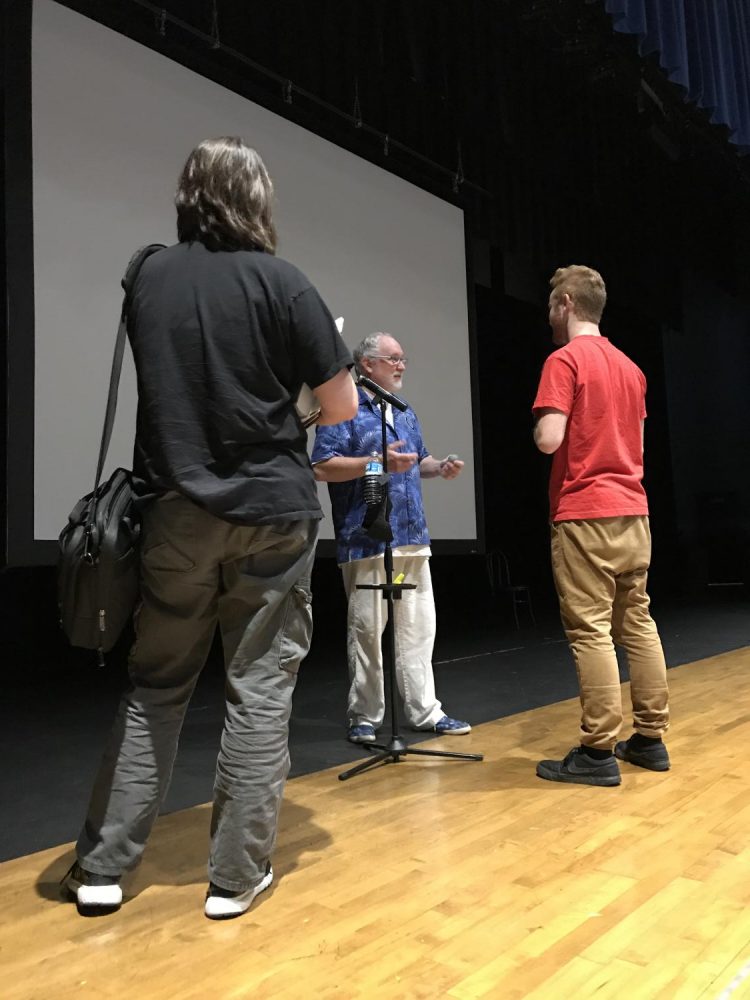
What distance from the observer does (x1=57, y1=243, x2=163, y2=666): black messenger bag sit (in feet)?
4.57

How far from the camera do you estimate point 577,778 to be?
2.08 m

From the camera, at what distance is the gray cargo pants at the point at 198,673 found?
1.38 m

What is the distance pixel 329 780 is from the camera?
85.0 inches

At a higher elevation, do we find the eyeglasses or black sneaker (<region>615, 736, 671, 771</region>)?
the eyeglasses

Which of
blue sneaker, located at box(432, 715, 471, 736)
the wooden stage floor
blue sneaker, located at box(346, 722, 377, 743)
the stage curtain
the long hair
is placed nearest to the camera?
the wooden stage floor

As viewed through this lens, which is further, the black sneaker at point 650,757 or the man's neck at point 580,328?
the man's neck at point 580,328

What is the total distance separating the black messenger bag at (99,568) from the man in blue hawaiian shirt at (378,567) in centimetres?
117

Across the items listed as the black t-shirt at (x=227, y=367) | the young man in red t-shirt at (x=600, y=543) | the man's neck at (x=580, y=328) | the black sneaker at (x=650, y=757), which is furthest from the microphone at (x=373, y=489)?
the black sneaker at (x=650, y=757)

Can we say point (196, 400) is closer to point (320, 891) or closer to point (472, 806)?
point (320, 891)

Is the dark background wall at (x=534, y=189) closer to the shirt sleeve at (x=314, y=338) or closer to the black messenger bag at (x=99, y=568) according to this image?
the black messenger bag at (x=99, y=568)

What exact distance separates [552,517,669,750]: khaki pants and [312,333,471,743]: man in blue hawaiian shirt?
56 cm

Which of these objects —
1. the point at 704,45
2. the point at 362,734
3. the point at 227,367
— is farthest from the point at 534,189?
the point at 227,367

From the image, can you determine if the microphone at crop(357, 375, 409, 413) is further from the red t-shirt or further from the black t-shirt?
the black t-shirt

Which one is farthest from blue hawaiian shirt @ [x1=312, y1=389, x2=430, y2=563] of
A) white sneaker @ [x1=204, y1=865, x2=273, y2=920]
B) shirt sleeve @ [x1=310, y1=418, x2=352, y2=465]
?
white sneaker @ [x1=204, y1=865, x2=273, y2=920]
